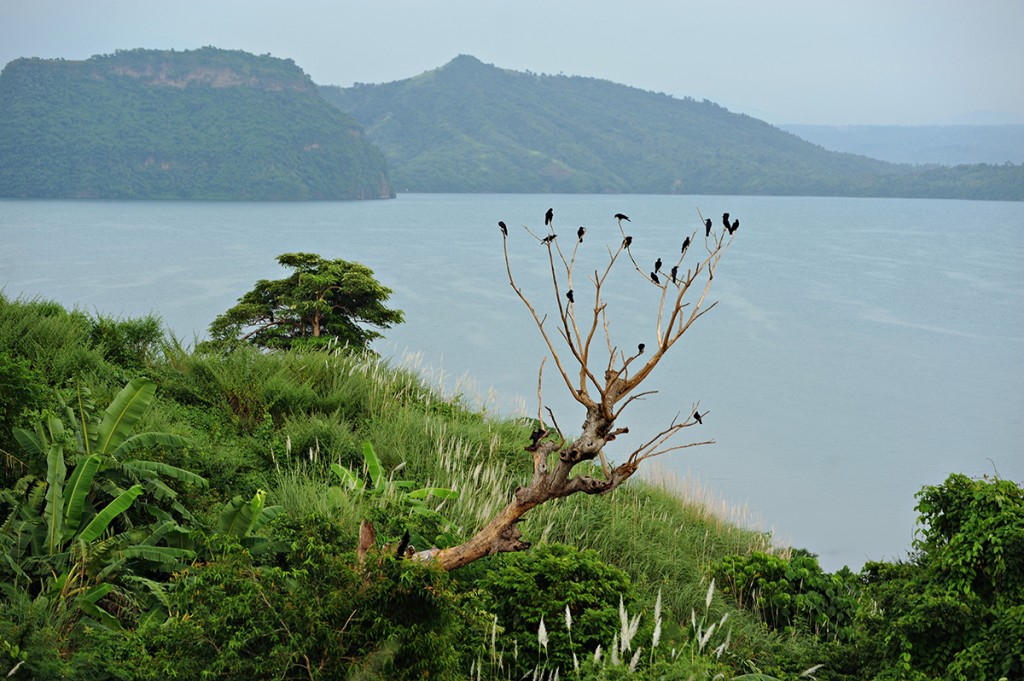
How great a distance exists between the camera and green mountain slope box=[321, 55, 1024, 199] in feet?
418

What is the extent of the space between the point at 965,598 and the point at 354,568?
2.66 meters

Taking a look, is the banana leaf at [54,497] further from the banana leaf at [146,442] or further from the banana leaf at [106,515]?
the banana leaf at [146,442]

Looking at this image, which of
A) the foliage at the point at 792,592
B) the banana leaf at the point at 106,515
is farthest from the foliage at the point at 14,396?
the foliage at the point at 792,592

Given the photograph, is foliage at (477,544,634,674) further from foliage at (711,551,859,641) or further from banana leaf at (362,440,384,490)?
foliage at (711,551,859,641)

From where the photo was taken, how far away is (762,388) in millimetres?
31484

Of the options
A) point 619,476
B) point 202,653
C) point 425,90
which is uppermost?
point 425,90

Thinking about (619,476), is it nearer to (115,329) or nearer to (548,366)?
(115,329)

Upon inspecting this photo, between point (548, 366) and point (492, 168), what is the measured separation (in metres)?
100.0

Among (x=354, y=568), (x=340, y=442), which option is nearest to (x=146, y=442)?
(x=340, y=442)

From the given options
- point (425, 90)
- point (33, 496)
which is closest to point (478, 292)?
point (33, 496)

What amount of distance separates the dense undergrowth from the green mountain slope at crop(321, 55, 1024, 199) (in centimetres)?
12031

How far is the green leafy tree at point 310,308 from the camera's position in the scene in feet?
35.6

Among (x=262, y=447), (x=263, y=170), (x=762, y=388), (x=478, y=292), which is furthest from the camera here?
(x=263, y=170)

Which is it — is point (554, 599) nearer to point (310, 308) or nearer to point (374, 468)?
point (374, 468)
